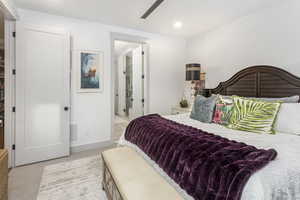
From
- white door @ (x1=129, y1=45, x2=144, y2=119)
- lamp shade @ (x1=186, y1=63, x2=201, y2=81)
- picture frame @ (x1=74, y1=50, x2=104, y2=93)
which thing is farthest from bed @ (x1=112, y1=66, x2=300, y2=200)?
white door @ (x1=129, y1=45, x2=144, y2=119)

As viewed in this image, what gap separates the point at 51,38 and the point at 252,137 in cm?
336

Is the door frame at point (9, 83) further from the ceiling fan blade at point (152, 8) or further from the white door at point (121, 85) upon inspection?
the white door at point (121, 85)

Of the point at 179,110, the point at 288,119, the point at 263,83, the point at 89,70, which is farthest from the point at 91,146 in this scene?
the point at 263,83

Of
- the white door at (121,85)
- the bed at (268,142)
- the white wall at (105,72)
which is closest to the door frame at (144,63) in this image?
the white wall at (105,72)

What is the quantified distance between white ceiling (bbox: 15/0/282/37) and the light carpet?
261 cm

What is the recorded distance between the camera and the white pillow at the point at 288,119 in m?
1.82

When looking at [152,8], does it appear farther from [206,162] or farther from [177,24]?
[206,162]

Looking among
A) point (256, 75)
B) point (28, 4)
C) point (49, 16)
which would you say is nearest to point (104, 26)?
point (49, 16)

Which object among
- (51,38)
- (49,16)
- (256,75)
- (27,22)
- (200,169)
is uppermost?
(49,16)

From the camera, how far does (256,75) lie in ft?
8.89

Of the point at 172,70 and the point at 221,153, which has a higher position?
the point at 172,70

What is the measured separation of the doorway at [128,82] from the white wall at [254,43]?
5.03 ft

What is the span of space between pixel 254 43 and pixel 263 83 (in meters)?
0.74

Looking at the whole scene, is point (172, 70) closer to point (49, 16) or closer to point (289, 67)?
point (289, 67)
